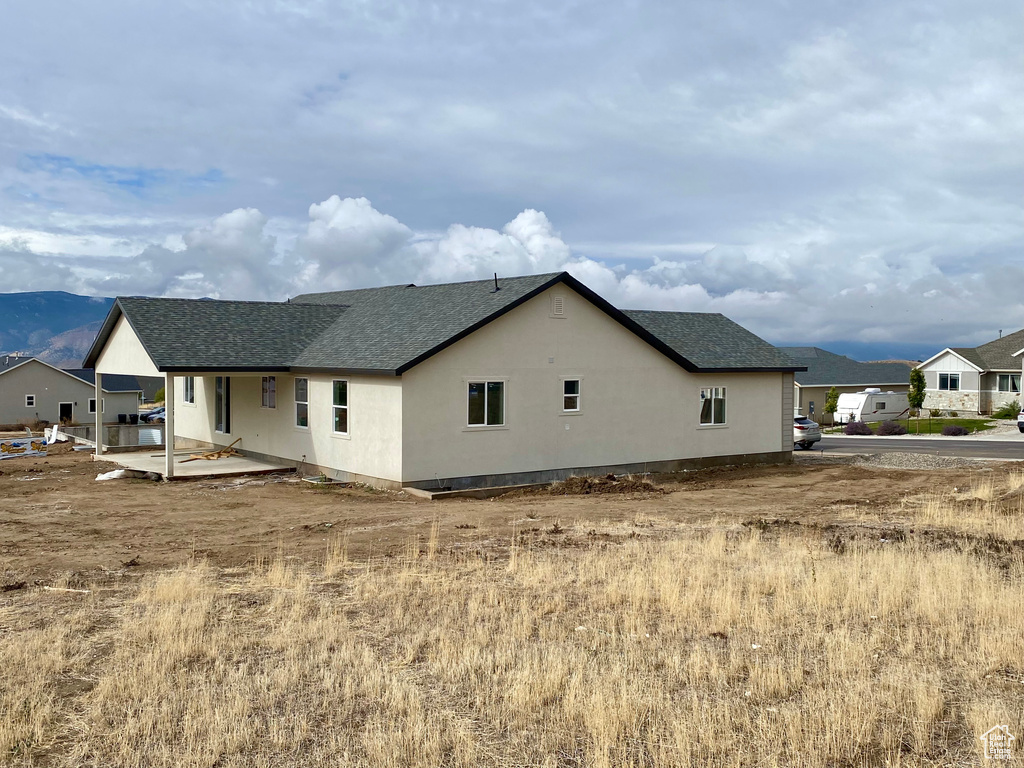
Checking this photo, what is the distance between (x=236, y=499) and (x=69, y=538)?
5482mm

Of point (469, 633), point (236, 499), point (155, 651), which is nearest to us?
point (155, 651)

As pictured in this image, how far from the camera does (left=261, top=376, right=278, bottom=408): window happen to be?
88.0ft

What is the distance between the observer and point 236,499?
68.1 ft

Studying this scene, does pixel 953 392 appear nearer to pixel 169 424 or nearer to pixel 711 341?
pixel 711 341

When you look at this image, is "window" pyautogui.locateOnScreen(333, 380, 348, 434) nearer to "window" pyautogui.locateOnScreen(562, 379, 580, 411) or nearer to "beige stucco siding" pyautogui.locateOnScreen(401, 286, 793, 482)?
"beige stucco siding" pyautogui.locateOnScreen(401, 286, 793, 482)

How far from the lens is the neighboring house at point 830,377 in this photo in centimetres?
6116

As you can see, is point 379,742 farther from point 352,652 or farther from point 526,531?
point 526,531

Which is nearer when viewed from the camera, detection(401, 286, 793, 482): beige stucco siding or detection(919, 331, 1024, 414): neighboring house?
detection(401, 286, 793, 482): beige stucco siding

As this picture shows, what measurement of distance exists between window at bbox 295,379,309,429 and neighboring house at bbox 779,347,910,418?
141 ft

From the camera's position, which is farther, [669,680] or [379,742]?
[669,680]

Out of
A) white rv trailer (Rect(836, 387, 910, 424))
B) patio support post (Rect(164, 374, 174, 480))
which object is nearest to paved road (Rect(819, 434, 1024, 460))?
white rv trailer (Rect(836, 387, 910, 424))

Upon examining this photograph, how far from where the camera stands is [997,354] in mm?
62531

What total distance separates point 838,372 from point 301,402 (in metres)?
50.7

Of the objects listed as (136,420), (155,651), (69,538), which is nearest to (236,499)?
(69,538)
